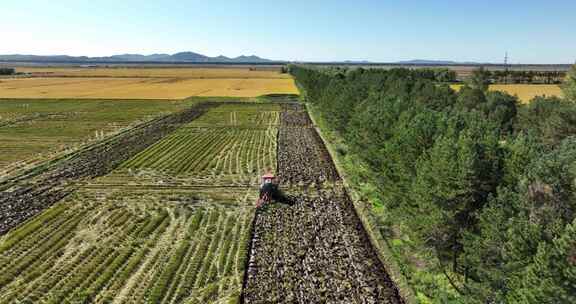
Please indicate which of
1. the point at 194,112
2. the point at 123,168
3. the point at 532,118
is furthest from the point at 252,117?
the point at 532,118

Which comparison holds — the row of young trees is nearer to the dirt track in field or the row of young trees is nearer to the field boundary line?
the field boundary line

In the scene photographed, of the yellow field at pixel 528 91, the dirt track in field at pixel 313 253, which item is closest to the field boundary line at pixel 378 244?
the dirt track in field at pixel 313 253

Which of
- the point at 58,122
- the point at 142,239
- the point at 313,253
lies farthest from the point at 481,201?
the point at 58,122

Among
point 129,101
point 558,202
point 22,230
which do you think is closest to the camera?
point 558,202

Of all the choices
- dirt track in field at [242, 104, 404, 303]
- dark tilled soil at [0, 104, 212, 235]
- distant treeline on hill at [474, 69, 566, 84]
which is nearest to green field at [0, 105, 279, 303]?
dirt track in field at [242, 104, 404, 303]

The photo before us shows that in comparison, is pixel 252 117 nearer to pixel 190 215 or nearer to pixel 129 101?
pixel 129 101

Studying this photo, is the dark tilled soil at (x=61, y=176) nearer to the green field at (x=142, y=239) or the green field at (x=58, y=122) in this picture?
the green field at (x=142, y=239)

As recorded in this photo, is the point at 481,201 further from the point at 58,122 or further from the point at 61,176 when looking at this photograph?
the point at 58,122

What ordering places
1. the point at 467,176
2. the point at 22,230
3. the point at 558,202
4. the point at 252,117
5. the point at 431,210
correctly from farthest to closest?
the point at 252,117 < the point at 22,230 < the point at 431,210 < the point at 467,176 < the point at 558,202
